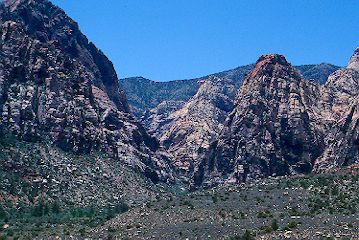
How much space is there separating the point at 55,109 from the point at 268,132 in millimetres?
51025

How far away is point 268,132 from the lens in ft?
494

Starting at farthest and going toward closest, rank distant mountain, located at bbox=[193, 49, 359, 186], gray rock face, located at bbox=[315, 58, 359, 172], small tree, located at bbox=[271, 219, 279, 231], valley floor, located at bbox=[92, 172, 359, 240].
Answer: distant mountain, located at bbox=[193, 49, 359, 186] < gray rock face, located at bbox=[315, 58, 359, 172] < small tree, located at bbox=[271, 219, 279, 231] < valley floor, located at bbox=[92, 172, 359, 240]

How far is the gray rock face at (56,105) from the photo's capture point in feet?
419

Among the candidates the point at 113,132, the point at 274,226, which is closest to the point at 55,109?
the point at 113,132

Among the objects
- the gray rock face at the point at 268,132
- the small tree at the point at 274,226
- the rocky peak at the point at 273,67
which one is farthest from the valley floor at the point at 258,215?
the rocky peak at the point at 273,67


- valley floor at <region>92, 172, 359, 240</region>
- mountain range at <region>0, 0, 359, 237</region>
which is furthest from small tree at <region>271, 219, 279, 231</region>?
mountain range at <region>0, 0, 359, 237</region>

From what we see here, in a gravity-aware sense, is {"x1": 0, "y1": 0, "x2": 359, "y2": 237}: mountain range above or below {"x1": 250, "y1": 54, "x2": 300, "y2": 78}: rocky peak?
below

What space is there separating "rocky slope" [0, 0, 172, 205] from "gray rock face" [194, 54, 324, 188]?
19550 mm

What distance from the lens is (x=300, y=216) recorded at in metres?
77.2

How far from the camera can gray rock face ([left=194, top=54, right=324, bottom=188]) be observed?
14700cm

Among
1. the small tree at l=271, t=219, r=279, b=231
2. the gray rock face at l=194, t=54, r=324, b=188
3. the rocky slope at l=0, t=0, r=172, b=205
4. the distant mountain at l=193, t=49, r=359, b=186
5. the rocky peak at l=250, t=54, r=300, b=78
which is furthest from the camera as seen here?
the rocky peak at l=250, t=54, r=300, b=78

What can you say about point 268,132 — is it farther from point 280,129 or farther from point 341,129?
point 341,129

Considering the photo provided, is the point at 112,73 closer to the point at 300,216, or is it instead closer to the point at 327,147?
the point at 327,147

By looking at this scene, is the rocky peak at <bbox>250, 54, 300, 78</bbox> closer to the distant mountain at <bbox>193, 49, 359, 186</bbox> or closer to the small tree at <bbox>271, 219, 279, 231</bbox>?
the distant mountain at <bbox>193, 49, 359, 186</bbox>
